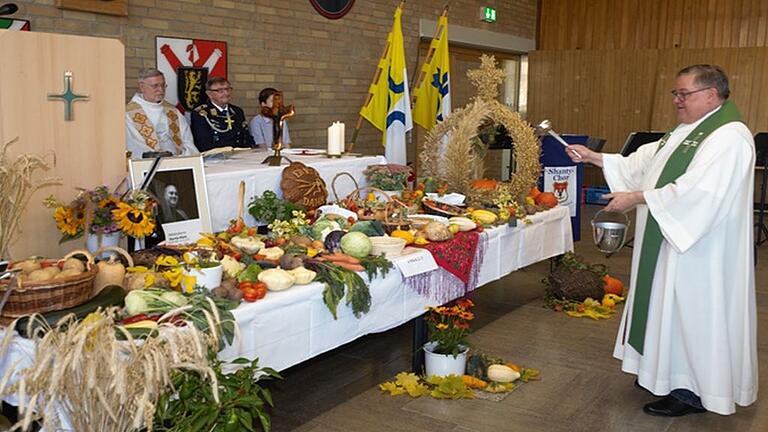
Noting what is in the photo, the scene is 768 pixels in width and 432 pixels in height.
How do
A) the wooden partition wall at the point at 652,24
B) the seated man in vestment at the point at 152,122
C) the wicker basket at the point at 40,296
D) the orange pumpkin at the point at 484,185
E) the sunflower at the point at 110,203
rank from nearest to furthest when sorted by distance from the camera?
the wicker basket at the point at 40,296 < the sunflower at the point at 110,203 < the seated man in vestment at the point at 152,122 < the orange pumpkin at the point at 484,185 < the wooden partition wall at the point at 652,24

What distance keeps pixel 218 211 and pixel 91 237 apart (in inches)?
42.3

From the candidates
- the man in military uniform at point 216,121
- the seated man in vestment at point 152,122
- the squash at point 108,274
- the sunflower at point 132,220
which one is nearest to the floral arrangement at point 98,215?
the sunflower at point 132,220

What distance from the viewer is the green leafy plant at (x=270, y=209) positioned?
432 centimetres

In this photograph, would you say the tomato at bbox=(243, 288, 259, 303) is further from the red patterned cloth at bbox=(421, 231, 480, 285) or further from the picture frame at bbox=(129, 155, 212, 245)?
the red patterned cloth at bbox=(421, 231, 480, 285)

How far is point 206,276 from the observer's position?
2.97 m

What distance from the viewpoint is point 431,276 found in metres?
3.98

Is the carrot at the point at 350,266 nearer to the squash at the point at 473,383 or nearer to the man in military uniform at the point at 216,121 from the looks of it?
the squash at the point at 473,383

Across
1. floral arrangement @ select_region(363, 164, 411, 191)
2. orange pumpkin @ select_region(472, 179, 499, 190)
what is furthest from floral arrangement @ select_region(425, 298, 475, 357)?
orange pumpkin @ select_region(472, 179, 499, 190)

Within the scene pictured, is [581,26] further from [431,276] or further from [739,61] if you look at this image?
[431,276]

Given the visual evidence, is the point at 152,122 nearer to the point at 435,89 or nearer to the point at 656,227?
the point at 656,227

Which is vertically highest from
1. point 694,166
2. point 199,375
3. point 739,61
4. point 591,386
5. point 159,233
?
point 739,61

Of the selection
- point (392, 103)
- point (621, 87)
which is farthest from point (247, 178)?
point (621, 87)

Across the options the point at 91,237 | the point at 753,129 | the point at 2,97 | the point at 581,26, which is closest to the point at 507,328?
the point at 91,237

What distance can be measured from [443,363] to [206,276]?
4.94 feet
